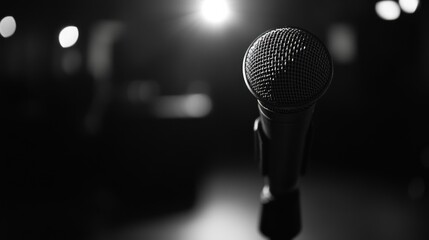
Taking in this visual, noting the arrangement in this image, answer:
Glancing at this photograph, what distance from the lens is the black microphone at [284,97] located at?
0.42 meters

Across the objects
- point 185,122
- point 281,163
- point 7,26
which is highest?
point 7,26

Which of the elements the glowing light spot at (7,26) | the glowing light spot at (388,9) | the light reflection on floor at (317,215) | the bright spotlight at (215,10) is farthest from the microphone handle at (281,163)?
the glowing light spot at (388,9)

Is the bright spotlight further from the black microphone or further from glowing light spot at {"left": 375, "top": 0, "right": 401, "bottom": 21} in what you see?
the black microphone

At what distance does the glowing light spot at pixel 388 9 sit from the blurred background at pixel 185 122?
10 mm

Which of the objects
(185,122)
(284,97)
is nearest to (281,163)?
(284,97)

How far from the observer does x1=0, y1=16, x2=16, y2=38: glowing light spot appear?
1884 mm

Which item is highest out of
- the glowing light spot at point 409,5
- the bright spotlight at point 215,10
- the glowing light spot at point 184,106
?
the bright spotlight at point 215,10

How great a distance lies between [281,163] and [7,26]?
207cm

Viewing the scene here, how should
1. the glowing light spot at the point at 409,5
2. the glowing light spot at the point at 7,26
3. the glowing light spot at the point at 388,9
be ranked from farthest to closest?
the glowing light spot at the point at 388,9
the glowing light spot at the point at 409,5
the glowing light spot at the point at 7,26

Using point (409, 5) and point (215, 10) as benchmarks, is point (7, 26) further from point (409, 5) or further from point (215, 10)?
point (409, 5)

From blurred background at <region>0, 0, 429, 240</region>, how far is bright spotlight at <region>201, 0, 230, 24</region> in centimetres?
2

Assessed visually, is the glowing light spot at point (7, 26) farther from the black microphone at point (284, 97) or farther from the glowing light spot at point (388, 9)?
the glowing light spot at point (388, 9)

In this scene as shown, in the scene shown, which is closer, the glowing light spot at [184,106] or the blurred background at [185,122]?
the blurred background at [185,122]

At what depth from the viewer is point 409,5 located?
2289 millimetres
